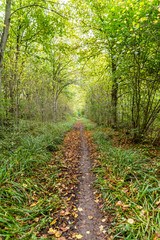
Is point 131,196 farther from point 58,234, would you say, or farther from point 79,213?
point 58,234

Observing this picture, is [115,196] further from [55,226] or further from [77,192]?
[55,226]

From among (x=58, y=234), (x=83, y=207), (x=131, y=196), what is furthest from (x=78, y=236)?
(x=131, y=196)

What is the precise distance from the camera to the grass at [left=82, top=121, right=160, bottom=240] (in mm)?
2234

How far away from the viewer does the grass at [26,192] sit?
7.78ft

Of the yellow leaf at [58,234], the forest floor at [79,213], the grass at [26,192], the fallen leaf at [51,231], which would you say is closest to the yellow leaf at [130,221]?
the forest floor at [79,213]

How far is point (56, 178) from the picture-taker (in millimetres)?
4109

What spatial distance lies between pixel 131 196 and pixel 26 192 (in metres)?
2.76

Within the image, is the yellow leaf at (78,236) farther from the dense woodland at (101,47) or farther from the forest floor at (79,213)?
the dense woodland at (101,47)

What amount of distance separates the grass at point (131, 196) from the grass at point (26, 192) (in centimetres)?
138

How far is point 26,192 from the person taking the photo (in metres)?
3.20

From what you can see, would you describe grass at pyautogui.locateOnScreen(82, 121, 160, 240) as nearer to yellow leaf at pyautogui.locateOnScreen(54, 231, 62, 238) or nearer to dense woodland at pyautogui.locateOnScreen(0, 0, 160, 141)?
yellow leaf at pyautogui.locateOnScreen(54, 231, 62, 238)

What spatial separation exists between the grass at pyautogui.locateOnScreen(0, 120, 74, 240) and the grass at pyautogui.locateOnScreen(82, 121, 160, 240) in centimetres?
138

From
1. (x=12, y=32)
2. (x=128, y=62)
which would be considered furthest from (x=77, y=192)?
(x=12, y=32)

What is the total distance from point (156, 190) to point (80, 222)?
1962 millimetres
